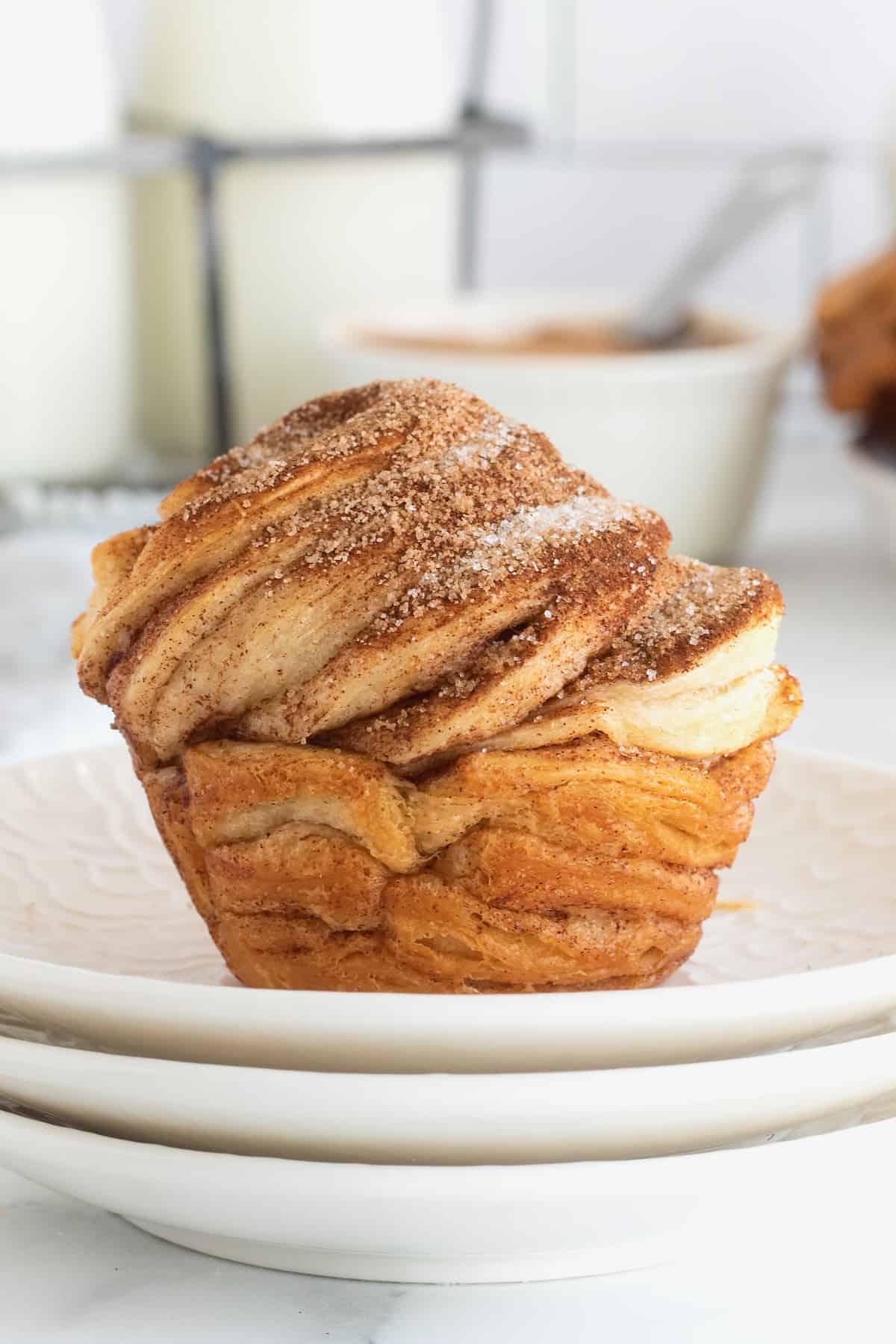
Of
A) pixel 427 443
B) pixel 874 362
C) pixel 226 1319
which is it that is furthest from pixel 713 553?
pixel 226 1319

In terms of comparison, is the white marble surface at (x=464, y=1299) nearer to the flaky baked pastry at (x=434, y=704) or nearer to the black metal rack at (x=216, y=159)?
the flaky baked pastry at (x=434, y=704)

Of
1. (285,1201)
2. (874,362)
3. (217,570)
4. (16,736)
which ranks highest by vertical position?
(217,570)

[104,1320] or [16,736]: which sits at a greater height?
[104,1320]

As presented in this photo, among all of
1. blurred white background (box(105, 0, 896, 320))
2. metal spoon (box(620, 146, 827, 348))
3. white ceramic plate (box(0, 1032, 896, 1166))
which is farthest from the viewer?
blurred white background (box(105, 0, 896, 320))

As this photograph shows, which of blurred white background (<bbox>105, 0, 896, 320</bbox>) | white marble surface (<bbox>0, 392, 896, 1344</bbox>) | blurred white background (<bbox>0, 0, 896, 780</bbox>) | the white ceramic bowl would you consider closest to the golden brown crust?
white marble surface (<bbox>0, 392, 896, 1344</bbox>)

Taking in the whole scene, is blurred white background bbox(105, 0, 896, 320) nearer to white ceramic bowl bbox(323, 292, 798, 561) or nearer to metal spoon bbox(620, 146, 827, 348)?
metal spoon bbox(620, 146, 827, 348)

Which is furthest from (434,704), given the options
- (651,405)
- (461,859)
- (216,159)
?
(216,159)

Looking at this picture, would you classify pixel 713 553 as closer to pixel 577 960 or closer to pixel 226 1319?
pixel 577 960
